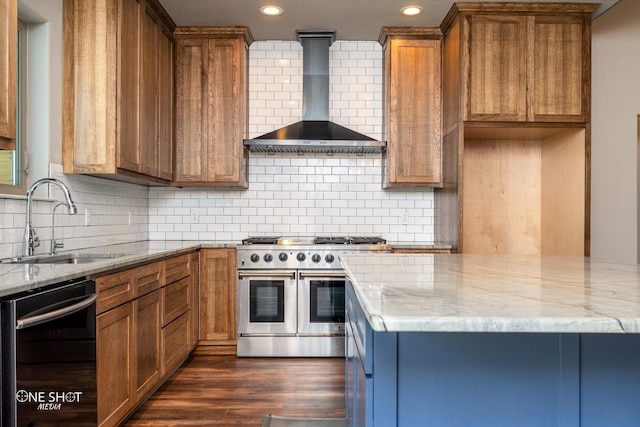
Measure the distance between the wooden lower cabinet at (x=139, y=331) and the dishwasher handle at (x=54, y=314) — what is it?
5.1 inches

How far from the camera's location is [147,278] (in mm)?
2537

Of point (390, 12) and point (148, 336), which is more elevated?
point (390, 12)

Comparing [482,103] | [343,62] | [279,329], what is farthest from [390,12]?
[279,329]

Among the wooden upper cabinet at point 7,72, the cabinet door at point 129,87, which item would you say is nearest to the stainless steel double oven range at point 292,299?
the cabinet door at point 129,87

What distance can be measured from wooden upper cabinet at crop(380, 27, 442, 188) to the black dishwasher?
269cm

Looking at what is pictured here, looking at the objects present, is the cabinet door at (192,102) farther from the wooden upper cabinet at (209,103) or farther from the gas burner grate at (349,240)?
the gas burner grate at (349,240)

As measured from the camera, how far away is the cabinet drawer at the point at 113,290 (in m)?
1.98

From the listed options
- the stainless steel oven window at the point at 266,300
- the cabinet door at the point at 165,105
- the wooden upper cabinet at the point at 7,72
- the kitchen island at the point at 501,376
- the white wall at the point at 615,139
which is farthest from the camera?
the white wall at the point at 615,139

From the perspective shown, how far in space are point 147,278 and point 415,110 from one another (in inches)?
101

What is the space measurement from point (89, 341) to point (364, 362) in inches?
50.3

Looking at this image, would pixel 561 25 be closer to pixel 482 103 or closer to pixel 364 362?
pixel 482 103

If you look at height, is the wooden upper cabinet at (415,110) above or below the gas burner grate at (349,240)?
Answer: above

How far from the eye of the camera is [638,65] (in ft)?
13.0

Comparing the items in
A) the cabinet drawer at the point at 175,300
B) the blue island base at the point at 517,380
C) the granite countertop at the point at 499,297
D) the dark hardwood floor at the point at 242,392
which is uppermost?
the granite countertop at the point at 499,297
